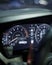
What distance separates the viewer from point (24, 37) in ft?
118

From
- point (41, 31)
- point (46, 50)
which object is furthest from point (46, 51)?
point (41, 31)

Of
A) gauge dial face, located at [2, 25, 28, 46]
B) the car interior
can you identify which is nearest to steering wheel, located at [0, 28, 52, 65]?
the car interior

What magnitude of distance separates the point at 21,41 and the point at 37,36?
0.41ft

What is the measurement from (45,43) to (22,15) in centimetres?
26

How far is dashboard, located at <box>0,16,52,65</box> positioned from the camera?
3581 cm

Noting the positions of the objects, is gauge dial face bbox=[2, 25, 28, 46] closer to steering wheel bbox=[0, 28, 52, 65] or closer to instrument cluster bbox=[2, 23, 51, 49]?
Result: instrument cluster bbox=[2, 23, 51, 49]

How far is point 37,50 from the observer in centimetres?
3581

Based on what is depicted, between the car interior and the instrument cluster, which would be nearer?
the car interior

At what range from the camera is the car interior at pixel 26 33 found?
117ft

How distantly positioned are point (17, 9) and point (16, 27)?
0.53 ft

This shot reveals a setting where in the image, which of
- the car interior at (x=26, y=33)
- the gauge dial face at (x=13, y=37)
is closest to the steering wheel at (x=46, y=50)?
the car interior at (x=26, y=33)

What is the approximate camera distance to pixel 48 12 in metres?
35.8

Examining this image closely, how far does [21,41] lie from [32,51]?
0.41 feet

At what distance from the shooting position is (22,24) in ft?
118
